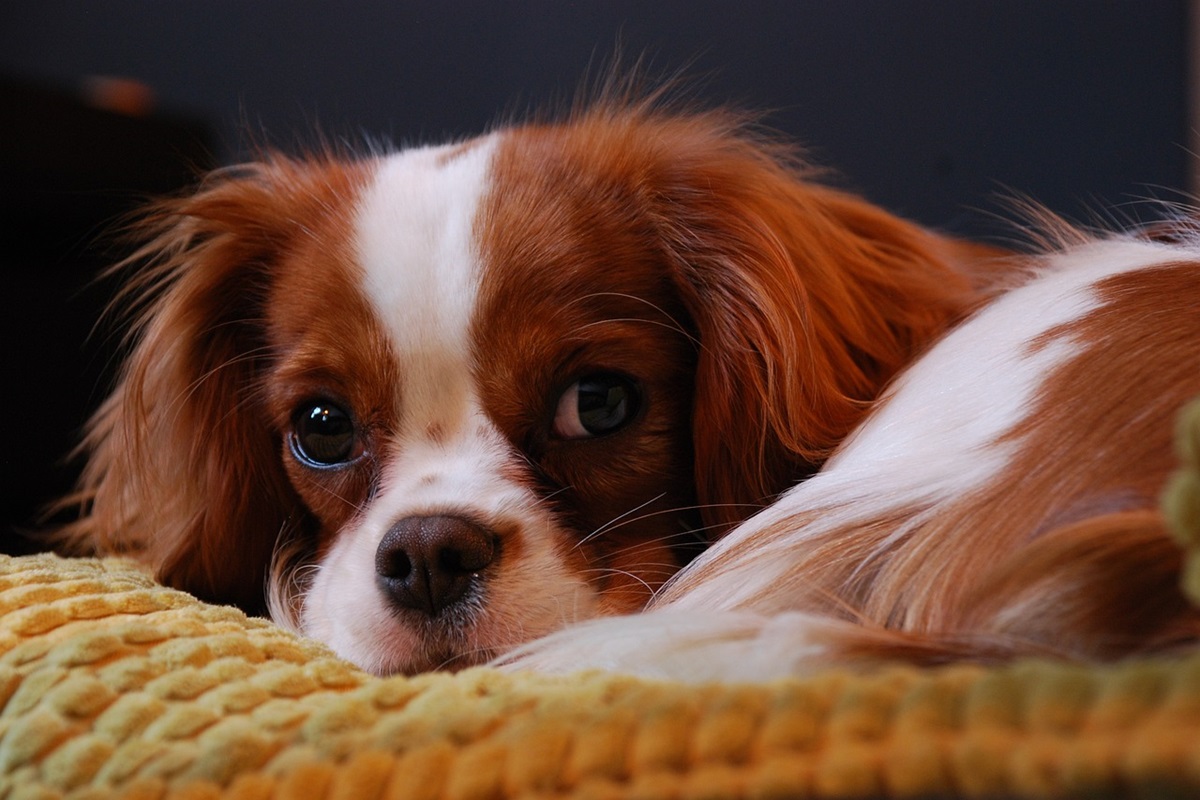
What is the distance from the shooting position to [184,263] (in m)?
1.50

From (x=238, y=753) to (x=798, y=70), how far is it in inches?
86.6

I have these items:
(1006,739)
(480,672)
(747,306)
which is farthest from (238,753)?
(747,306)

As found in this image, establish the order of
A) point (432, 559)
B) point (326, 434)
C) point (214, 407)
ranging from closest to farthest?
point (432, 559)
point (326, 434)
point (214, 407)

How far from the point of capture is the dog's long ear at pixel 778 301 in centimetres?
119

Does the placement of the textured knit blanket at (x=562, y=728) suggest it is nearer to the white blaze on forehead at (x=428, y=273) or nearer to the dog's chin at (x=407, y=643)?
the dog's chin at (x=407, y=643)

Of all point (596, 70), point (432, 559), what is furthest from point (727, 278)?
point (596, 70)

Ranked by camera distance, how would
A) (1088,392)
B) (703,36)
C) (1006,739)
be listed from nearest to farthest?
(1006,739), (1088,392), (703,36)

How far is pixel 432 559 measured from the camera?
1048 millimetres

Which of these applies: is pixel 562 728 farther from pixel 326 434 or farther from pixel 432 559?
pixel 326 434

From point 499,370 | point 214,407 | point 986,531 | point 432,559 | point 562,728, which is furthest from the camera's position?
point 214,407

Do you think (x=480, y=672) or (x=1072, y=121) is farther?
(x=1072, y=121)

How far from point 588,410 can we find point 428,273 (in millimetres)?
222

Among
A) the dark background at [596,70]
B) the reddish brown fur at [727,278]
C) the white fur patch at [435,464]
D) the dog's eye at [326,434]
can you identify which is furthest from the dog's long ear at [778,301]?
the dark background at [596,70]

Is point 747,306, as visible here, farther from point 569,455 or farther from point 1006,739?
point 1006,739
